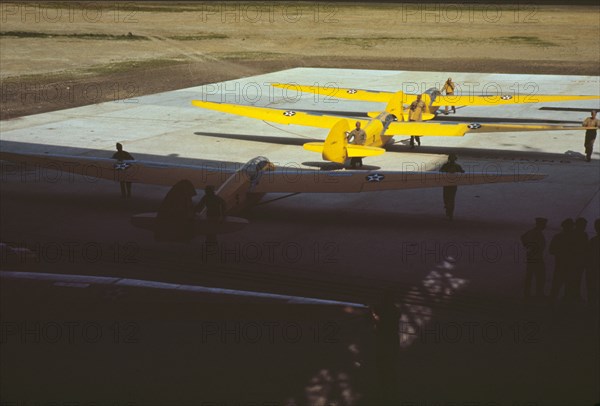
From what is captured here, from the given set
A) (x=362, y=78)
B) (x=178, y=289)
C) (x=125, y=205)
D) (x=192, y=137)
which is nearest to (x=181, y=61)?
(x=362, y=78)

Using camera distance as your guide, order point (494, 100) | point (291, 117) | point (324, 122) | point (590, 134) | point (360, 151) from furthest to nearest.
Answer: point (494, 100) → point (291, 117) → point (324, 122) → point (590, 134) → point (360, 151)

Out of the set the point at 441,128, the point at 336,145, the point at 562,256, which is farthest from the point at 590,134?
the point at 562,256

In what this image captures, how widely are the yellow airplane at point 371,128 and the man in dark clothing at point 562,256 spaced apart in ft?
31.9

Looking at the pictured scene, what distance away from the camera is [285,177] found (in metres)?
20.4

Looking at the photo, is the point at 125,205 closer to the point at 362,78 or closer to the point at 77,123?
the point at 77,123

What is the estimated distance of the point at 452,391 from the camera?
37.9ft

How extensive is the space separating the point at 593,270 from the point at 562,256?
24.5 inches

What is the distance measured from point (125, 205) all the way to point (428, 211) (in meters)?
8.17

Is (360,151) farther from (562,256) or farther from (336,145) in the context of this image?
(562,256)

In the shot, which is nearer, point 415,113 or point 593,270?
point 593,270

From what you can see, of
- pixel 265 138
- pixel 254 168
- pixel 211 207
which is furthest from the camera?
pixel 265 138

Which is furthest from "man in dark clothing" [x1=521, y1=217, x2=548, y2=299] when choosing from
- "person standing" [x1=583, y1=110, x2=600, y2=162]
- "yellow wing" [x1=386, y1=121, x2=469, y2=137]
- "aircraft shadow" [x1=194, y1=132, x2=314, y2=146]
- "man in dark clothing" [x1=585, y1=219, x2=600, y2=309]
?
"aircraft shadow" [x1=194, y1=132, x2=314, y2=146]

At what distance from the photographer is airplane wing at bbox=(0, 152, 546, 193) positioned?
19.5 meters

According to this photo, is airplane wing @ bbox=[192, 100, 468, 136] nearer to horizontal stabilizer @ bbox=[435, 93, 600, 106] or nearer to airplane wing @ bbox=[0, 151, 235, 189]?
horizontal stabilizer @ bbox=[435, 93, 600, 106]
